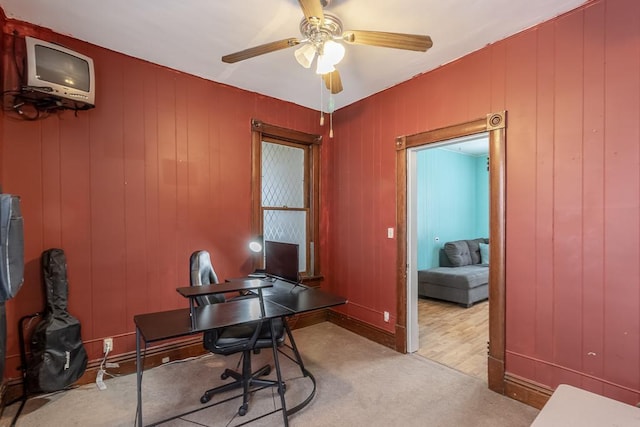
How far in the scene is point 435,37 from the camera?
2.38m

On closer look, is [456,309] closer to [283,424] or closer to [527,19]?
[283,424]

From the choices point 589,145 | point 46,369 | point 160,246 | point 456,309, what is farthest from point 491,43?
point 46,369

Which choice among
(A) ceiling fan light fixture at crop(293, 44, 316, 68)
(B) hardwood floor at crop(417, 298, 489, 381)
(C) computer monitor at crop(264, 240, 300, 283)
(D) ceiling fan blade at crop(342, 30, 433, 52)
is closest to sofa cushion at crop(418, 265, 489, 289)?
(B) hardwood floor at crop(417, 298, 489, 381)

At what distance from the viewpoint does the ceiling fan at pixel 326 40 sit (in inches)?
69.1

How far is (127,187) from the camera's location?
2.69 metres

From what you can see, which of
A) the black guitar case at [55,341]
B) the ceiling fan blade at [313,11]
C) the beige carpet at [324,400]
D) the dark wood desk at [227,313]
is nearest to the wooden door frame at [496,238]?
the beige carpet at [324,400]

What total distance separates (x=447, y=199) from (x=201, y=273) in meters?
5.12

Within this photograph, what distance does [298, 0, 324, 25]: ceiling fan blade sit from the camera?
1.57m

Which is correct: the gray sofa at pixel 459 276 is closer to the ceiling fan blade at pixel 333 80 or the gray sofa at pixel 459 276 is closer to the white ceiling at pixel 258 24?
the white ceiling at pixel 258 24

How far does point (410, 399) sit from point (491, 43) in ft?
9.37

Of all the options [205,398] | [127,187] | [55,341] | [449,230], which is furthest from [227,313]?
[449,230]

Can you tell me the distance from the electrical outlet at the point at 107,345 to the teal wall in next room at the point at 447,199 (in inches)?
180

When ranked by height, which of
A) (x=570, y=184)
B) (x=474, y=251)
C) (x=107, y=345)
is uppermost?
(x=570, y=184)

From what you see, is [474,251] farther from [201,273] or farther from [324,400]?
[201,273]
